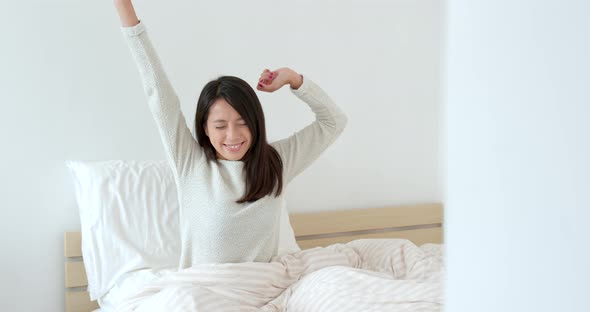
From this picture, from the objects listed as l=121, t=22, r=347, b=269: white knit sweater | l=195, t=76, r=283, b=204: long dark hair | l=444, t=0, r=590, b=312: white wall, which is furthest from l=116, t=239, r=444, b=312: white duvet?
l=444, t=0, r=590, b=312: white wall

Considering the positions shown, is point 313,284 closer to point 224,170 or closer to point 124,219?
point 224,170

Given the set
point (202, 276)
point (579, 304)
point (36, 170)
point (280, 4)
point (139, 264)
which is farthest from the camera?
point (280, 4)

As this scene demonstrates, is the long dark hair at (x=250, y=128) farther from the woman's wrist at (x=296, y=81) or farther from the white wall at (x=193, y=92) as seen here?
the white wall at (x=193, y=92)

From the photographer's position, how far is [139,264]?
1810 millimetres

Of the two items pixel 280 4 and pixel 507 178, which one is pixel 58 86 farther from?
pixel 507 178

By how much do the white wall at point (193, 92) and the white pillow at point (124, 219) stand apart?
5.5 inches

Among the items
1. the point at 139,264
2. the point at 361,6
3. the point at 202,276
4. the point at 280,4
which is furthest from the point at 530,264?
Answer: the point at 361,6

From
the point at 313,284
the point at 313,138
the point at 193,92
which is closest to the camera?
the point at 313,284

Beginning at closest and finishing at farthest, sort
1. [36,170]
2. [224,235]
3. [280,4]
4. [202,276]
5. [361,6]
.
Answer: [202,276] < [224,235] < [36,170] < [280,4] < [361,6]

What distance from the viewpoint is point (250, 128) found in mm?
1654

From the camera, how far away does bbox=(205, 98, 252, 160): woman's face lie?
64.4 inches

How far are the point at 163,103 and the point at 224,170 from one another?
24cm

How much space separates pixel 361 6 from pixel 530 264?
2340 millimetres

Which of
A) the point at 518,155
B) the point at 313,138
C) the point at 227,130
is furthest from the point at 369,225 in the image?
the point at 518,155
